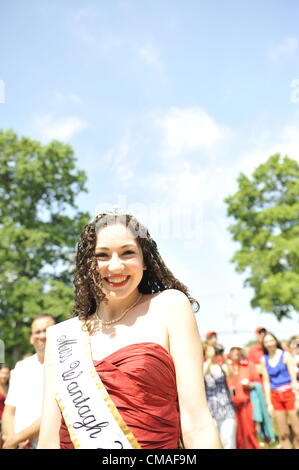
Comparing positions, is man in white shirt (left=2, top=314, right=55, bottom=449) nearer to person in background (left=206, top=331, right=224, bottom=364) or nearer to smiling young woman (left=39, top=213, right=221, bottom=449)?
smiling young woman (left=39, top=213, right=221, bottom=449)

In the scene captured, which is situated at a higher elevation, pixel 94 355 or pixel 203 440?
pixel 94 355

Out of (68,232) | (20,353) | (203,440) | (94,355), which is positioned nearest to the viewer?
(203,440)

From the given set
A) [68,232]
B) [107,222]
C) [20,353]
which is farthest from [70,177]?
[107,222]

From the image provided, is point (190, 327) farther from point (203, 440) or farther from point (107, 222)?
point (107, 222)

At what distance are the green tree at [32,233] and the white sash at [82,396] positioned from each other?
639 inches

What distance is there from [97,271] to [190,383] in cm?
51

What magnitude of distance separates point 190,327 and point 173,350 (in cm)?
9

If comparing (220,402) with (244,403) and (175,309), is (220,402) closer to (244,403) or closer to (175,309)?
(244,403)

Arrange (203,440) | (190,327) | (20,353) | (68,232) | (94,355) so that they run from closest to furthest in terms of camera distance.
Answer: (203,440)
(190,327)
(94,355)
(20,353)
(68,232)

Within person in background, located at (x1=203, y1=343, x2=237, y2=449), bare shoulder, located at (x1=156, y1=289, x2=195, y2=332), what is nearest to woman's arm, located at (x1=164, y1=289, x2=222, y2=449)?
bare shoulder, located at (x1=156, y1=289, x2=195, y2=332)

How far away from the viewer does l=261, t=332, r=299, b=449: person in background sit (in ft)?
24.4

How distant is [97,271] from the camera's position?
6.03 feet

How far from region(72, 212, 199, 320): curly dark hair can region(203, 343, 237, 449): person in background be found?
5.48 meters
